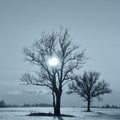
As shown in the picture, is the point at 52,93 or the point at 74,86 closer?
the point at 52,93

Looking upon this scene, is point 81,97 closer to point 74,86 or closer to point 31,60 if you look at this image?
point 74,86

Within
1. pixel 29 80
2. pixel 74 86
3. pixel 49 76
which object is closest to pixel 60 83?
pixel 49 76

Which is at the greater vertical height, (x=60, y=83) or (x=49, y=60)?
(x=49, y=60)

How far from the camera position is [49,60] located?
4466 centimetres

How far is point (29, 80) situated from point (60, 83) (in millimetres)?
4832

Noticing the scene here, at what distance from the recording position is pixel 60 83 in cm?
4494

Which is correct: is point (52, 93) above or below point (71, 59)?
below

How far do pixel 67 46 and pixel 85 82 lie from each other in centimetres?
3700

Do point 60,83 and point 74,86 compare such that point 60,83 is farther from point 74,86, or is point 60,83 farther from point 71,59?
point 74,86

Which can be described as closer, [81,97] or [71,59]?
[71,59]

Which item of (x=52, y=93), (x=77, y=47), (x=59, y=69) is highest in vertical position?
(x=77, y=47)

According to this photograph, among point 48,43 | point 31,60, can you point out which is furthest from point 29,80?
point 48,43

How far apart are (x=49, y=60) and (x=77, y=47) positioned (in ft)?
16.0

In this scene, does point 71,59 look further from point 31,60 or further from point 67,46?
point 31,60
